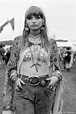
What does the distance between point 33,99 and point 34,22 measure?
86cm

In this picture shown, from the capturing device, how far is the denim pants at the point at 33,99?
3.32 meters

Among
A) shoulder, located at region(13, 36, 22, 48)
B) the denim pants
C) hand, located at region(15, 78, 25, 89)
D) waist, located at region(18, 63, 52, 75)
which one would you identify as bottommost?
the denim pants

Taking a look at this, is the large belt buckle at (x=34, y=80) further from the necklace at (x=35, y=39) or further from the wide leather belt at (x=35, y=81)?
the necklace at (x=35, y=39)

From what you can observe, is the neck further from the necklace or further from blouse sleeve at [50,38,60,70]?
blouse sleeve at [50,38,60,70]

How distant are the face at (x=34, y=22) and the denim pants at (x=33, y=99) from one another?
67 cm

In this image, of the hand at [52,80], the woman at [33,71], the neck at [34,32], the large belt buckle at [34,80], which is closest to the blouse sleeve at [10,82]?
the woman at [33,71]

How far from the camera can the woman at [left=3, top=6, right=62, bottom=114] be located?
10.9 ft

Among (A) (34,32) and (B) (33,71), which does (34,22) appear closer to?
(A) (34,32)

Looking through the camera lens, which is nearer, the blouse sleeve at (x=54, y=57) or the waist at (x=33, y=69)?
the waist at (x=33, y=69)

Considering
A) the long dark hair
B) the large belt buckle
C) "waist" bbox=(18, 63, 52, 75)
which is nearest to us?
the large belt buckle

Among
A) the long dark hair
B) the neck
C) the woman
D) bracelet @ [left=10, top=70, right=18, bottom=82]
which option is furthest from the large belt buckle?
the neck

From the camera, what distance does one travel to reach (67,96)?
9.40m

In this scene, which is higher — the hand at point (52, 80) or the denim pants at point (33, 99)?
the hand at point (52, 80)

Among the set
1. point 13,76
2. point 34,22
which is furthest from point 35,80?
point 34,22
